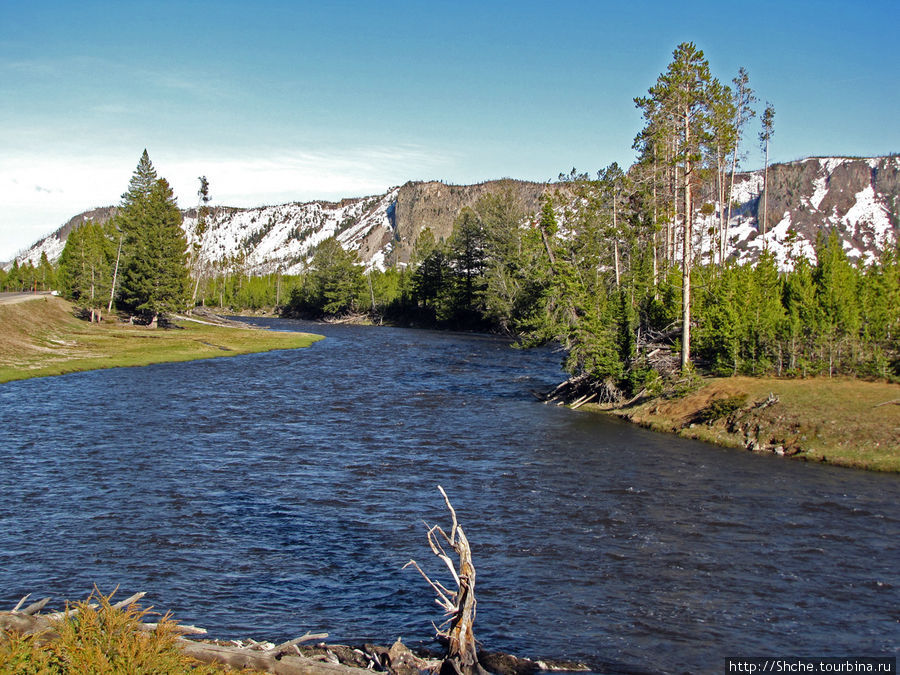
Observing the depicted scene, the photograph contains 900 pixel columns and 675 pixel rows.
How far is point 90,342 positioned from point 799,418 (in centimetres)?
5789

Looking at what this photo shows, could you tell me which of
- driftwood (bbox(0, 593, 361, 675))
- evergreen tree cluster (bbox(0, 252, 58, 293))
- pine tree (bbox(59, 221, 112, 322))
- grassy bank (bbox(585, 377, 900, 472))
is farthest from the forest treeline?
evergreen tree cluster (bbox(0, 252, 58, 293))

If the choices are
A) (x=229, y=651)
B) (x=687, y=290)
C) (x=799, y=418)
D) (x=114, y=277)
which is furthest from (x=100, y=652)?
(x=114, y=277)

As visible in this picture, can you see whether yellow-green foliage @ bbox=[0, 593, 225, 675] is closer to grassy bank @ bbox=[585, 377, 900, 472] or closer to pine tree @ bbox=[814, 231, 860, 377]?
grassy bank @ bbox=[585, 377, 900, 472]

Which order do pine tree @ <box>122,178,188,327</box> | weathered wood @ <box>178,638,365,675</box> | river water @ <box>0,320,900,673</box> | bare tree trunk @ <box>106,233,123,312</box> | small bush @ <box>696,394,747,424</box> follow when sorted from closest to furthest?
weathered wood @ <box>178,638,365,675</box> < river water @ <box>0,320,900,673</box> < small bush @ <box>696,394,747,424</box> < pine tree @ <box>122,178,188,327</box> < bare tree trunk @ <box>106,233,123,312</box>

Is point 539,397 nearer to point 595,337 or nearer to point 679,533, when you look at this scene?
point 595,337

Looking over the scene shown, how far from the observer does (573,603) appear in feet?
45.2

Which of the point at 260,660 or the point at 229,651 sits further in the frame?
the point at 229,651

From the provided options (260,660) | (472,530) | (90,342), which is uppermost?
(90,342)

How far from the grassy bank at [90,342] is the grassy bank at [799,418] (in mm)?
40369

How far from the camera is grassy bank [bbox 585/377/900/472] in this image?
79.2 feet

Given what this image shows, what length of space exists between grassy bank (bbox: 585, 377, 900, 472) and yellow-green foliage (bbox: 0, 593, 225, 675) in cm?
2276

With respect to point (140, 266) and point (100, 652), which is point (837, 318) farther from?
point (140, 266)

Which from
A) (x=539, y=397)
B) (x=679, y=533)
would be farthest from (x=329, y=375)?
(x=679, y=533)

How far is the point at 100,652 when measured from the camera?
7.98 metres
